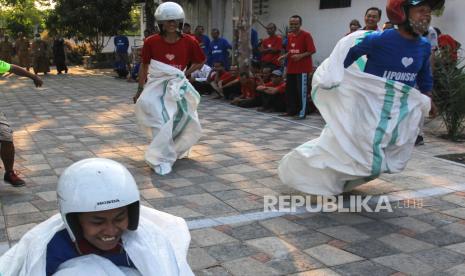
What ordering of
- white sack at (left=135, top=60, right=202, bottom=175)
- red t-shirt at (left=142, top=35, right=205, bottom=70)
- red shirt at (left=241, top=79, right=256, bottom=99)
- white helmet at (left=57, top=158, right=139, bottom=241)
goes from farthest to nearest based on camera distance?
red shirt at (left=241, top=79, right=256, bottom=99), red t-shirt at (left=142, top=35, right=205, bottom=70), white sack at (left=135, top=60, right=202, bottom=175), white helmet at (left=57, top=158, right=139, bottom=241)

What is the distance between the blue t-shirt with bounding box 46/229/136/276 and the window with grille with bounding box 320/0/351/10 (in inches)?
439

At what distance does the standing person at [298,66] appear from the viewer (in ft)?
30.0

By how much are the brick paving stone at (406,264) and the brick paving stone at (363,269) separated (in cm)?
7

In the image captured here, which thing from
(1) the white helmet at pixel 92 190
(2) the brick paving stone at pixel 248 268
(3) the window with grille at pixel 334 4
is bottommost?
(2) the brick paving stone at pixel 248 268

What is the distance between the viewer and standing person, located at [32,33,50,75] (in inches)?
755

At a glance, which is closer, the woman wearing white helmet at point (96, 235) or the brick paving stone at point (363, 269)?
the woman wearing white helmet at point (96, 235)

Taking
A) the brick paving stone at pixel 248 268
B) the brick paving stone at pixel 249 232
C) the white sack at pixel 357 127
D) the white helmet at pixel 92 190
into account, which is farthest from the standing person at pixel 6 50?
the white helmet at pixel 92 190

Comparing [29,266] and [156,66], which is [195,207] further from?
[29,266]

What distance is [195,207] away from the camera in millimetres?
4555

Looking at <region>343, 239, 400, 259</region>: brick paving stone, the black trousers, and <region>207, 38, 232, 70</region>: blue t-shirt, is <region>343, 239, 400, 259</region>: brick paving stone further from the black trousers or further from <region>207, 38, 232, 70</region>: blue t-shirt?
<region>207, 38, 232, 70</region>: blue t-shirt

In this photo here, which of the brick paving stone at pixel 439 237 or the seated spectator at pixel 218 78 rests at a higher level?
the seated spectator at pixel 218 78

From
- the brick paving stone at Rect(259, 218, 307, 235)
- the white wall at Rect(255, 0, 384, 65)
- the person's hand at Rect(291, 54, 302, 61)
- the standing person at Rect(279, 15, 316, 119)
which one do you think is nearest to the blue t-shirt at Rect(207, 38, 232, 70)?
the white wall at Rect(255, 0, 384, 65)

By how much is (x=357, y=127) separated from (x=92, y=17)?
20.6 metres

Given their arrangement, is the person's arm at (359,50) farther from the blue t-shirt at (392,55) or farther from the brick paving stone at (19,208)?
the brick paving stone at (19,208)
